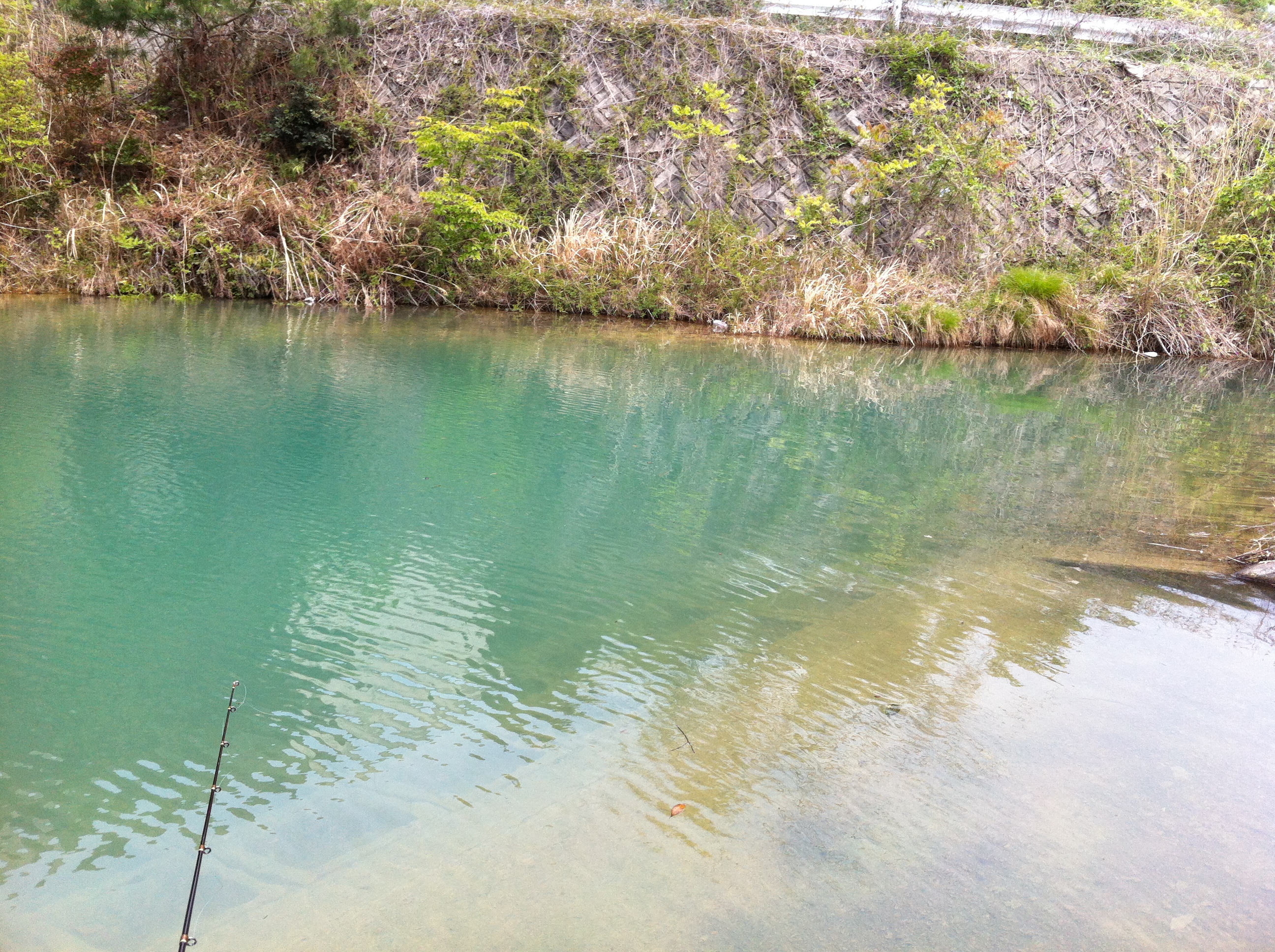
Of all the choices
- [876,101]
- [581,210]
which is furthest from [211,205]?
[876,101]

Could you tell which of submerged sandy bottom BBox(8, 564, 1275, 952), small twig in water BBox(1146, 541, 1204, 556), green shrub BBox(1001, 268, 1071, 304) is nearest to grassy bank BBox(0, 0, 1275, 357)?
green shrub BBox(1001, 268, 1071, 304)

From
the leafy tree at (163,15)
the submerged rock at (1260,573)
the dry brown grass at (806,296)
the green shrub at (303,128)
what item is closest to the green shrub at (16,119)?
the leafy tree at (163,15)

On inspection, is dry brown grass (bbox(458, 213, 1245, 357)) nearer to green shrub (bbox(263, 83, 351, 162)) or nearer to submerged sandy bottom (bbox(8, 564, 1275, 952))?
green shrub (bbox(263, 83, 351, 162))

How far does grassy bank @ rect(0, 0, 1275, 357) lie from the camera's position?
13531mm

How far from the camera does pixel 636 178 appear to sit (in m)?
15.7

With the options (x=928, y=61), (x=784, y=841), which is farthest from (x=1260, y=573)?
(x=928, y=61)

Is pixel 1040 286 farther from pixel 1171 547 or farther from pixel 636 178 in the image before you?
pixel 1171 547

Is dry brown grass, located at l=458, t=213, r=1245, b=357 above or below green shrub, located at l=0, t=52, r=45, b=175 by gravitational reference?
below

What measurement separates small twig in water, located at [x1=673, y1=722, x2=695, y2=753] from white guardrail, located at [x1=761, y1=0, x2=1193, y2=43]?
55.6 ft

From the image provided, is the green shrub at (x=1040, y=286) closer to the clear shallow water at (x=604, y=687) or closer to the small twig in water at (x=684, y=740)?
the clear shallow water at (x=604, y=687)

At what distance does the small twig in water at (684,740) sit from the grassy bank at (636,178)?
37.1 feet

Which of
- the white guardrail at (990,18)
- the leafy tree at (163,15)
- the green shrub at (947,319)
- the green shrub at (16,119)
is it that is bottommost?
the green shrub at (947,319)

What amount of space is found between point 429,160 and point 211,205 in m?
3.01

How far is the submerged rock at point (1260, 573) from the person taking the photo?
4.87 metres
